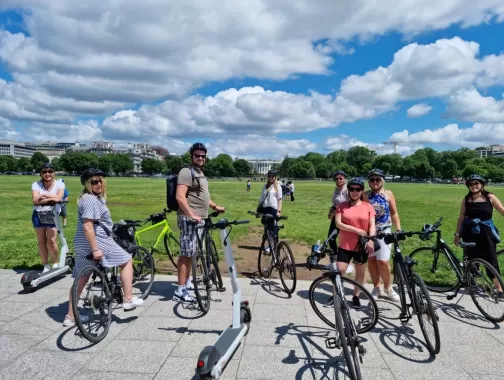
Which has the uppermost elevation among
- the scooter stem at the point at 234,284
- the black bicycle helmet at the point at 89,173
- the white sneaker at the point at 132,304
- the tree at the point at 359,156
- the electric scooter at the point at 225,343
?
the tree at the point at 359,156

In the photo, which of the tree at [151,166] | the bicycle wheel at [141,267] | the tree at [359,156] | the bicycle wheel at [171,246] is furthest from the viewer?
the tree at [359,156]

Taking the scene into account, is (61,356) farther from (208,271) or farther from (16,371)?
(208,271)

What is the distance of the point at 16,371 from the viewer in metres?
3.33

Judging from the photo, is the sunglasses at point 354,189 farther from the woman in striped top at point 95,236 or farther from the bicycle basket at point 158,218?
the bicycle basket at point 158,218

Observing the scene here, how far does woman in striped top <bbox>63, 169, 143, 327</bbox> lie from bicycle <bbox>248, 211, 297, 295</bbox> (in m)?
2.37

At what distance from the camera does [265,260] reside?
675cm

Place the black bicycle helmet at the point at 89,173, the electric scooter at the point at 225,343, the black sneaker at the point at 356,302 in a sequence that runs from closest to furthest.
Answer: the electric scooter at the point at 225,343, the black bicycle helmet at the point at 89,173, the black sneaker at the point at 356,302

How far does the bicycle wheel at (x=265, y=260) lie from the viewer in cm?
640

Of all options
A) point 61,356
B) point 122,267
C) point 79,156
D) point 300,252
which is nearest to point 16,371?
point 61,356

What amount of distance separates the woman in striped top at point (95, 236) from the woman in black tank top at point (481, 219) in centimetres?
484

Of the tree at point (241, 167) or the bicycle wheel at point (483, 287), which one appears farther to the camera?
the tree at point (241, 167)

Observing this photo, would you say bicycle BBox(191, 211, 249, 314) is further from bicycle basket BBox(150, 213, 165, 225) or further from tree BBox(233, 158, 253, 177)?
tree BBox(233, 158, 253, 177)

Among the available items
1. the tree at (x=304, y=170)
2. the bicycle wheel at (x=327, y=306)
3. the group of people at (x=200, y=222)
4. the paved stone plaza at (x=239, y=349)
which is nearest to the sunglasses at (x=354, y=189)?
the group of people at (x=200, y=222)

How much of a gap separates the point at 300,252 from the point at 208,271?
4.67 meters
